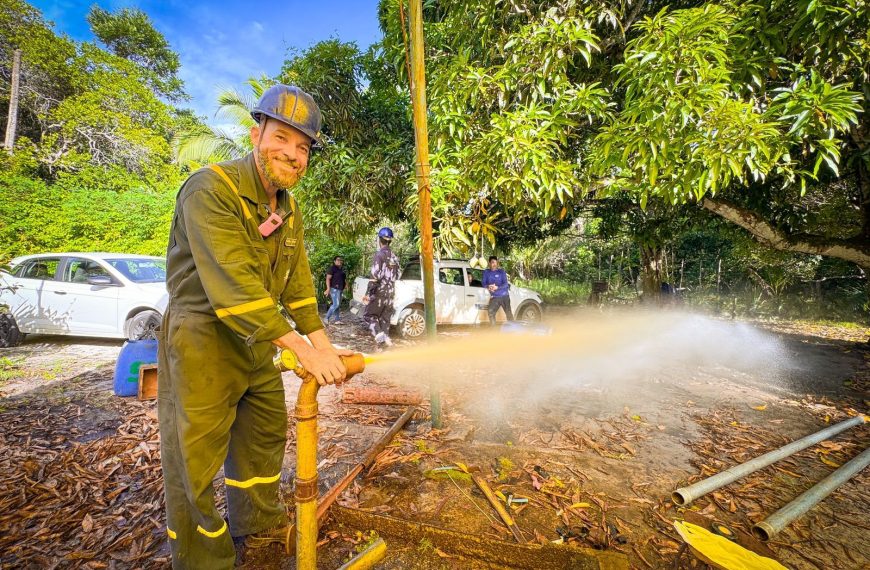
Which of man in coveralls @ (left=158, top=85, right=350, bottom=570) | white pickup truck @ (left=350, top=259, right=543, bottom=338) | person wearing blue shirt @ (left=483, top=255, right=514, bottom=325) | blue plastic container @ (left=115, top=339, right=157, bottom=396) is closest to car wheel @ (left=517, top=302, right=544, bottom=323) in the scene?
white pickup truck @ (left=350, top=259, right=543, bottom=338)

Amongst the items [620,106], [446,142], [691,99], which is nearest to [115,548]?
[446,142]

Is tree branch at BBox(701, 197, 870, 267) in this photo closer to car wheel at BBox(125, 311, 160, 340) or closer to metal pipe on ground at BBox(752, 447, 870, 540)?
metal pipe on ground at BBox(752, 447, 870, 540)

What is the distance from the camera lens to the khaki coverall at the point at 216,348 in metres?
1.62

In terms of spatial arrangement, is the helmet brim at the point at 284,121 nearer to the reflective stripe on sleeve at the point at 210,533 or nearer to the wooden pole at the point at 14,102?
the reflective stripe on sleeve at the point at 210,533

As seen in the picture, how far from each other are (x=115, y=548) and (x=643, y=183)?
602 centimetres

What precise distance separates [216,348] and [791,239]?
9.17 metres

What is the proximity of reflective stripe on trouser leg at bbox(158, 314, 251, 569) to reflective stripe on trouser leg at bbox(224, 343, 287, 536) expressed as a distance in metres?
0.18

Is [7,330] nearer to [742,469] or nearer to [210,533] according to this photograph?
[210,533]

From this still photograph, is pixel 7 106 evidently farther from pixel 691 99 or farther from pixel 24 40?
pixel 691 99

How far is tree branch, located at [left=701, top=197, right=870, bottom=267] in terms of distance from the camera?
252 inches

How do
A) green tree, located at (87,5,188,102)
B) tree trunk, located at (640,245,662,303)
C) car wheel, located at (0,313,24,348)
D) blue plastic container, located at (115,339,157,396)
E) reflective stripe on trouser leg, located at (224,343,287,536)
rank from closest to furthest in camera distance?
reflective stripe on trouser leg, located at (224,343,287,536) → blue plastic container, located at (115,339,157,396) → car wheel, located at (0,313,24,348) → tree trunk, located at (640,245,662,303) → green tree, located at (87,5,188,102)

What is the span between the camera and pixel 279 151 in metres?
1.91

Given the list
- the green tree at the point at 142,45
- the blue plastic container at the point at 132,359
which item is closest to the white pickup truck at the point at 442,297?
the blue plastic container at the point at 132,359

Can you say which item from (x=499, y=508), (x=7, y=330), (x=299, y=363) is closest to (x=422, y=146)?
(x=299, y=363)
